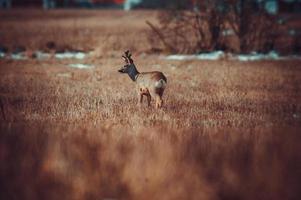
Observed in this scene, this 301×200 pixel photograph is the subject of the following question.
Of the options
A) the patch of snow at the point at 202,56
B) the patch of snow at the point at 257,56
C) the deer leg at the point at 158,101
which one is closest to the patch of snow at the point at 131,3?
the patch of snow at the point at 202,56

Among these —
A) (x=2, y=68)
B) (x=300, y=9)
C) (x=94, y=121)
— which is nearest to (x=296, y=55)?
(x=2, y=68)

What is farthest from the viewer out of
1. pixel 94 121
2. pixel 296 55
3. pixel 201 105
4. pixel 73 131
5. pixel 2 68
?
pixel 296 55

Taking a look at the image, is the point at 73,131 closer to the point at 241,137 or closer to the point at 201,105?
the point at 241,137

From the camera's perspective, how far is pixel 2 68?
65.5 ft

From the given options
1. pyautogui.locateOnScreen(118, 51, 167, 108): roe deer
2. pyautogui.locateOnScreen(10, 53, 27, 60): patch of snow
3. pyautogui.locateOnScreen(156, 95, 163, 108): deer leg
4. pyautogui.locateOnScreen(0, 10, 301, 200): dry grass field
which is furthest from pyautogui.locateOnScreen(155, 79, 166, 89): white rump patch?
pyautogui.locateOnScreen(10, 53, 27, 60): patch of snow

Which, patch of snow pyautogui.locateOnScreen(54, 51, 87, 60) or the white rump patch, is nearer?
the white rump patch

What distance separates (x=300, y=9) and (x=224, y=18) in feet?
135

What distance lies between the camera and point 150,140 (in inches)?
319

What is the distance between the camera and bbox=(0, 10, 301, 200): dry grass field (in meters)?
6.58

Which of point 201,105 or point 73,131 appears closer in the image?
point 73,131

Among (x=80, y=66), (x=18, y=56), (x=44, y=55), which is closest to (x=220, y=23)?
(x=80, y=66)

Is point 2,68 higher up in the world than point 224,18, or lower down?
lower down

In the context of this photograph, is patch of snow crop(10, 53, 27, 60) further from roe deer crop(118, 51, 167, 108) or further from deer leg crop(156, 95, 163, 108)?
deer leg crop(156, 95, 163, 108)

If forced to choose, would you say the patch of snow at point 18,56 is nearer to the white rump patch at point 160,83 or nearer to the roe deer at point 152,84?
the roe deer at point 152,84
